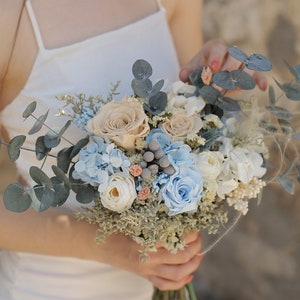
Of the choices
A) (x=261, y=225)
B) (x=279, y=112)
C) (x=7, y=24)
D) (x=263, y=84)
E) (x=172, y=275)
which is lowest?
(x=261, y=225)

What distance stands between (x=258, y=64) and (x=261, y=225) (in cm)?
187

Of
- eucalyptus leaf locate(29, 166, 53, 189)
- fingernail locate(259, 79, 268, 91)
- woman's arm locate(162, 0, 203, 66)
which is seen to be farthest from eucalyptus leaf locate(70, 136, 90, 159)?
woman's arm locate(162, 0, 203, 66)

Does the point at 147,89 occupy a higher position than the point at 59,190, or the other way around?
the point at 147,89

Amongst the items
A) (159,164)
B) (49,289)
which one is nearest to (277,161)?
(49,289)

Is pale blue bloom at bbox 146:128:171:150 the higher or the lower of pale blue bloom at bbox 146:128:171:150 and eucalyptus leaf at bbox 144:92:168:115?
the lower

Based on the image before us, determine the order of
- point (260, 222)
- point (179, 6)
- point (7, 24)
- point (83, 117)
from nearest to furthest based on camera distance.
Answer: point (83, 117)
point (7, 24)
point (179, 6)
point (260, 222)

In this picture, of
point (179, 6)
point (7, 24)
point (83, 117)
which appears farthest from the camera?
point (179, 6)

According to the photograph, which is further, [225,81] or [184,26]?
[184,26]

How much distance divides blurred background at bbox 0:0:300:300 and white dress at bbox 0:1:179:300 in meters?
1.20

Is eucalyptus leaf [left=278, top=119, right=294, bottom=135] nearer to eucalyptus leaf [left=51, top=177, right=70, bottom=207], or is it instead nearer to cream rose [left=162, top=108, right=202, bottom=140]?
cream rose [left=162, top=108, right=202, bottom=140]

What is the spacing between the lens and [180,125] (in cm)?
143

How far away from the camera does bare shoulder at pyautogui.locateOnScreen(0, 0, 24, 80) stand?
61.6 inches

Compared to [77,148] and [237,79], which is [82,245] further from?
[237,79]

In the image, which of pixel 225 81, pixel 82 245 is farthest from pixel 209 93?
pixel 82 245
